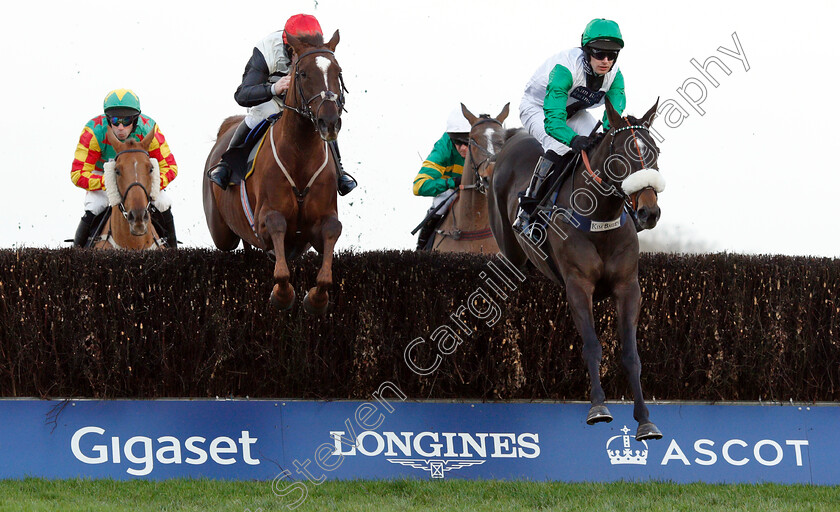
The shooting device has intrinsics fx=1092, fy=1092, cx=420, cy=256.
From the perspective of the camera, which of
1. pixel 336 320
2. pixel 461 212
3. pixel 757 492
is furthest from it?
pixel 461 212

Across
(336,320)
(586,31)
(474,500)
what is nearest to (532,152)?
(586,31)

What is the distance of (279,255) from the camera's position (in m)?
6.11

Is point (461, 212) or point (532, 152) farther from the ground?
point (532, 152)

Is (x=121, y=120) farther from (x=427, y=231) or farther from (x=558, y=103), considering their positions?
(x=558, y=103)

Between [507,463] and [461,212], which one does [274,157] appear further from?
[461,212]

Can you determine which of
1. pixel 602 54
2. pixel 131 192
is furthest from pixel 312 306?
pixel 131 192

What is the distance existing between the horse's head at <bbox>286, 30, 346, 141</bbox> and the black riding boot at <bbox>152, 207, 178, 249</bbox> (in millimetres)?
3356

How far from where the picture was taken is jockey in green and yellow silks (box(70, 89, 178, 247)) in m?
8.75

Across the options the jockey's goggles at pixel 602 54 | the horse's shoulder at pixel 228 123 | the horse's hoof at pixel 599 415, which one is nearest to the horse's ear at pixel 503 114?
the horse's shoulder at pixel 228 123

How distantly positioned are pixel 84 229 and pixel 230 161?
2.85m

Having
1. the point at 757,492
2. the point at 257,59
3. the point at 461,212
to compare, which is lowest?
the point at 757,492

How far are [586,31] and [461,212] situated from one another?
295cm

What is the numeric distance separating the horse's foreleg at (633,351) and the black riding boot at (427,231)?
13.0ft

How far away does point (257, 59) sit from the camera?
6805 mm
